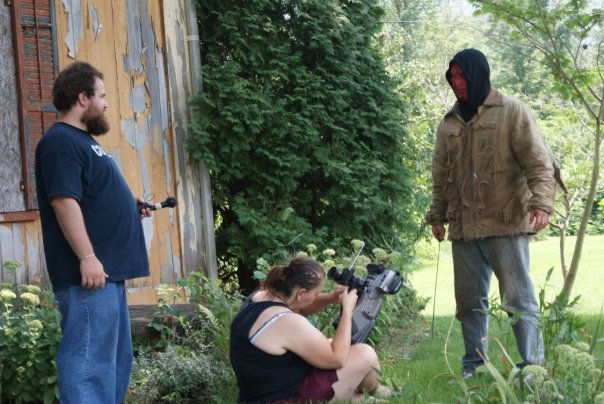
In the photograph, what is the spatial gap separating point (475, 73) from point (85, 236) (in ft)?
7.97

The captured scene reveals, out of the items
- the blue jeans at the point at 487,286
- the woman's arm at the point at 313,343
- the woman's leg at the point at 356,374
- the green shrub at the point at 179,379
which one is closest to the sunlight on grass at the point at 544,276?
the blue jeans at the point at 487,286

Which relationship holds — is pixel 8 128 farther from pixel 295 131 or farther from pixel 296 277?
pixel 296 277

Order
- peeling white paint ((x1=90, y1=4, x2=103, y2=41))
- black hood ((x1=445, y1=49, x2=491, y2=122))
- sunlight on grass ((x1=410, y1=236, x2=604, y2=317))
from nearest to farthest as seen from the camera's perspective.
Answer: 1. black hood ((x1=445, y1=49, x2=491, y2=122))
2. peeling white paint ((x1=90, y1=4, x2=103, y2=41))
3. sunlight on grass ((x1=410, y1=236, x2=604, y2=317))

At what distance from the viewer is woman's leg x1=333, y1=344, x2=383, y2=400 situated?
4.12 meters

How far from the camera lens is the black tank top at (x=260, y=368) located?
4016mm

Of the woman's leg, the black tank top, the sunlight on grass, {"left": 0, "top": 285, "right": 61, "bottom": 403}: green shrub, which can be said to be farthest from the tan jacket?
{"left": 0, "top": 285, "right": 61, "bottom": 403}: green shrub

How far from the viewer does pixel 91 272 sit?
3.58m

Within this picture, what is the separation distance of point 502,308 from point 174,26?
14.0 ft

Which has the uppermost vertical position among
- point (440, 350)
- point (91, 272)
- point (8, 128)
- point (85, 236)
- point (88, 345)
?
point (8, 128)

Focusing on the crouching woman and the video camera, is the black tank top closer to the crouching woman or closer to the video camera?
the crouching woman

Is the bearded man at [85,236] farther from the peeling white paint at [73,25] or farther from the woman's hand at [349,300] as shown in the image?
the peeling white paint at [73,25]

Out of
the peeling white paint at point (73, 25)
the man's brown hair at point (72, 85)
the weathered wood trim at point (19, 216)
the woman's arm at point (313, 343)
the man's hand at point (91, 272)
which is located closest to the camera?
the man's hand at point (91, 272)

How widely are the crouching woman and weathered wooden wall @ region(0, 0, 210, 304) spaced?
97.8 inches

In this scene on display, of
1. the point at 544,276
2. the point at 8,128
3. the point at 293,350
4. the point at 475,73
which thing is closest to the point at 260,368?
the point at 293,350
